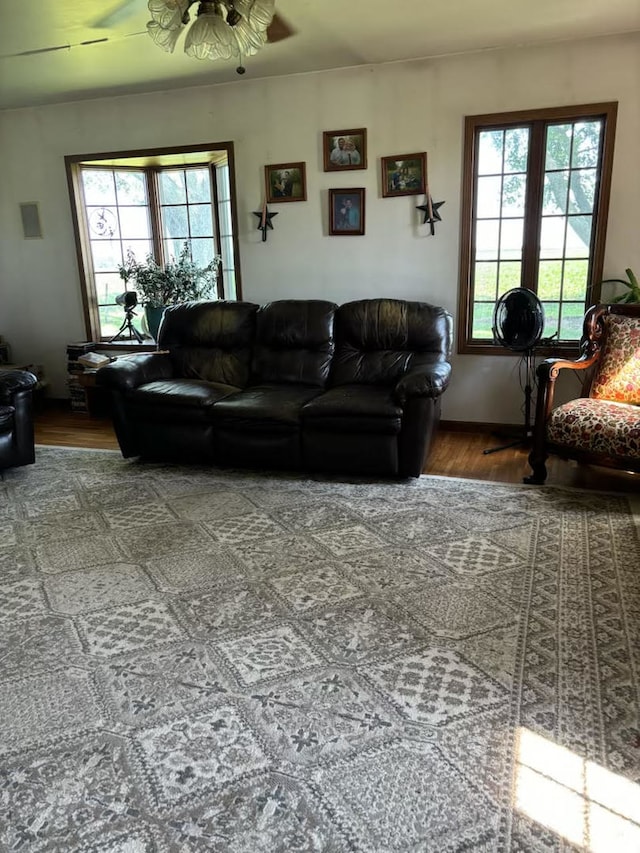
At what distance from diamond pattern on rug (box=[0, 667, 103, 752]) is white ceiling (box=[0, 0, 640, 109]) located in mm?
3147

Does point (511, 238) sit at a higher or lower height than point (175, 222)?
lower

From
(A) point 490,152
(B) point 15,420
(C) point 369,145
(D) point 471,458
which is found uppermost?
(C) point 369,145

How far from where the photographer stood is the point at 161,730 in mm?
1727

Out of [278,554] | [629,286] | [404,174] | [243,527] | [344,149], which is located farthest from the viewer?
[344,149]

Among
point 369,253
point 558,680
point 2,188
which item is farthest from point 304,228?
point 558,680

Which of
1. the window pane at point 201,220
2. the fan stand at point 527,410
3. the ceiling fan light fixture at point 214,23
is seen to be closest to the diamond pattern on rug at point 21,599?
Answer: the ceiling fan light fixture at point 214,23

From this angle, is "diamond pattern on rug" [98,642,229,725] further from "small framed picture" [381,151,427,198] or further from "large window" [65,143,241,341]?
"large window" [65,143,241,341]

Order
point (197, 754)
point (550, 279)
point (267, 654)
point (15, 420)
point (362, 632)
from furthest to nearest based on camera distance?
point (550, 279) < point (15, 420) < point (362, 632) < point (267, 654) < point (197, 754)

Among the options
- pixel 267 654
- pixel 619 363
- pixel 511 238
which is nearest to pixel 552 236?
pixel 511 238

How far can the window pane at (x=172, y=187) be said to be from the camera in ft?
Result: 17.7

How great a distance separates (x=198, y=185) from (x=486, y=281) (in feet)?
8.67

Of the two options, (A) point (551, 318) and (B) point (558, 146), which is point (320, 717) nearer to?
(A) point (551, 318)

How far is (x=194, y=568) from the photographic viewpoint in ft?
8.75

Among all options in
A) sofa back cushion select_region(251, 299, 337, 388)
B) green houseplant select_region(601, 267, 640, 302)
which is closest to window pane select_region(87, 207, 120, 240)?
sofa back cushion select_region(251, 299, 337, 388)
